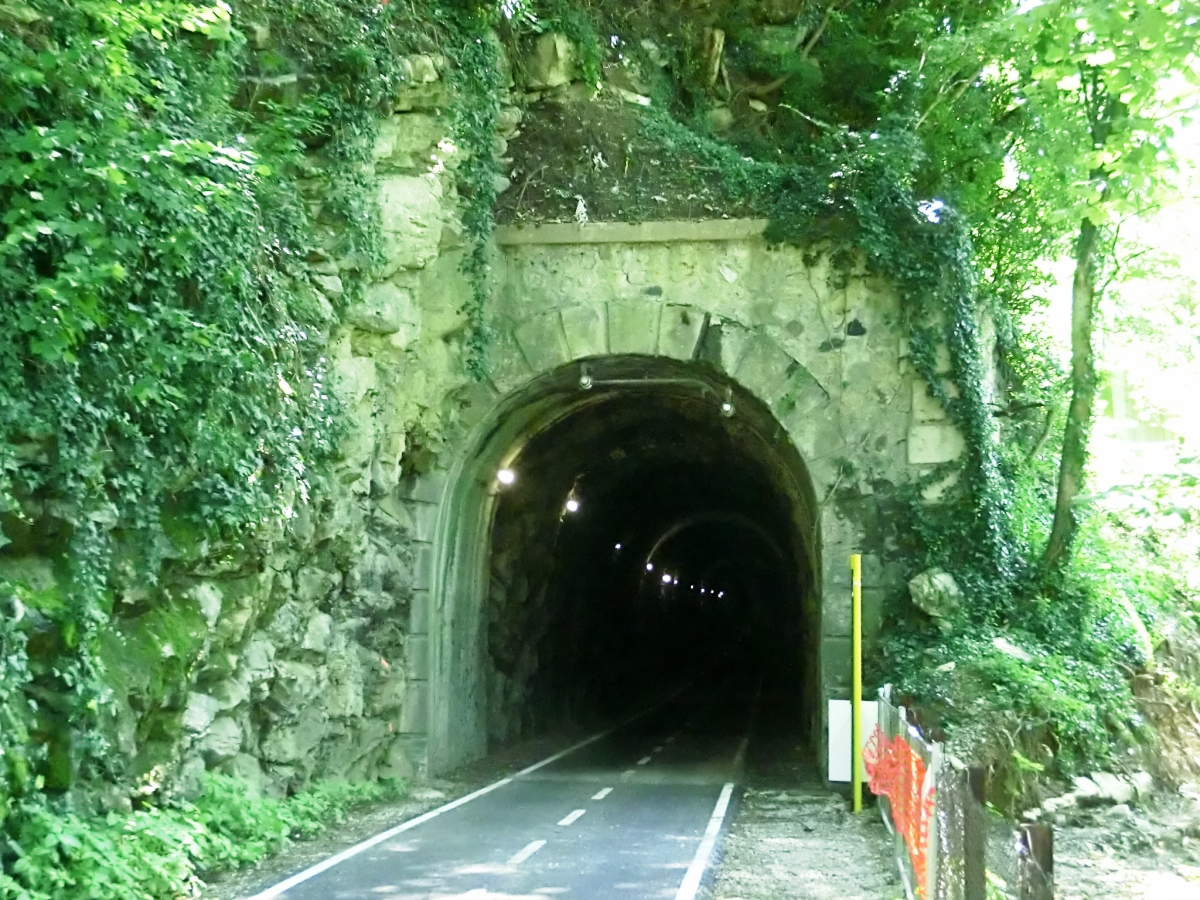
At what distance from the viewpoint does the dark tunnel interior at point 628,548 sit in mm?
19719

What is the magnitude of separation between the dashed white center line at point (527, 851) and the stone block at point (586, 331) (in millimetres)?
6978

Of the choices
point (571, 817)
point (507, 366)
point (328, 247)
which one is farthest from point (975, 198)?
point (571, 817)

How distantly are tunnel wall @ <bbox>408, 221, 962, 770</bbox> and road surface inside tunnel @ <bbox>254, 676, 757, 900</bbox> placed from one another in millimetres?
2105

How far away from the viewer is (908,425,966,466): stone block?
14.9 m

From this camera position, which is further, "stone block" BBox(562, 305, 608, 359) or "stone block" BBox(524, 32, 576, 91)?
"stone block" BBox(524, 32, 576, 91)

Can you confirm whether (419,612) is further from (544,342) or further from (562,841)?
(562,841)

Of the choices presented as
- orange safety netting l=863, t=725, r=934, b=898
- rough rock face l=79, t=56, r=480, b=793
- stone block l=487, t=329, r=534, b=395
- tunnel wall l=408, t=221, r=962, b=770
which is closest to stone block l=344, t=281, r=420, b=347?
rough rock face l=79, t=56, r=480, b=793

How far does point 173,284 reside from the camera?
29.7 feet

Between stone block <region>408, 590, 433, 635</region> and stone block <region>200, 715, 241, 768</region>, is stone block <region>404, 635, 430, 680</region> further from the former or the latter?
stone block <region>200, 715, 241, 768</region>

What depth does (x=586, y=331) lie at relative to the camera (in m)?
15.7

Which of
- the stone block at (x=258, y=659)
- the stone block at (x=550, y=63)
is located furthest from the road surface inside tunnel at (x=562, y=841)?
the stone block at (x=550, y=63)

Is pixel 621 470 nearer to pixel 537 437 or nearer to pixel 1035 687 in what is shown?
pixel 537 437

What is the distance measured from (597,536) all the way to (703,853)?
1664 centimetres

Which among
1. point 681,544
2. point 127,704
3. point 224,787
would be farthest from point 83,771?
point 681,544
